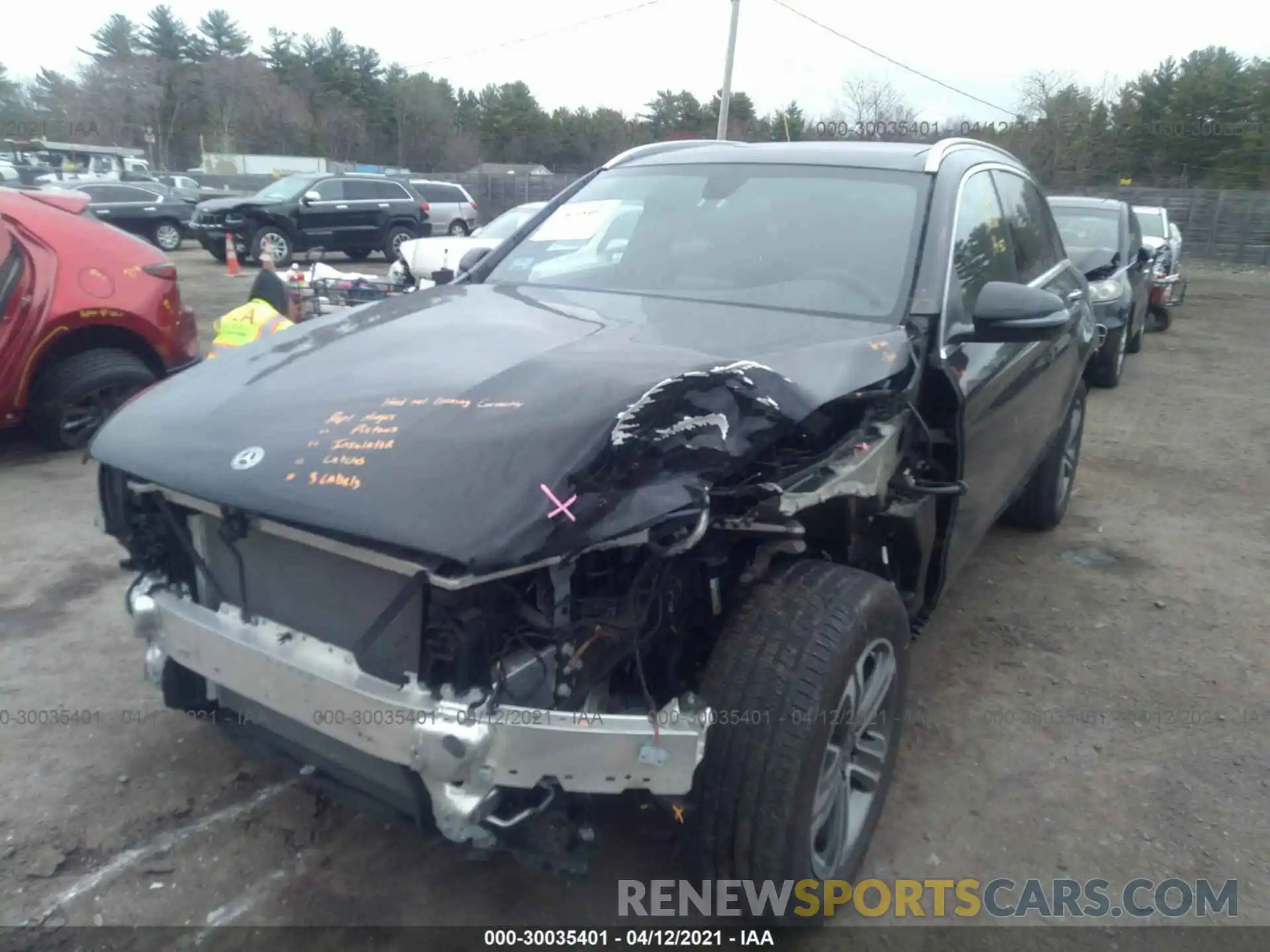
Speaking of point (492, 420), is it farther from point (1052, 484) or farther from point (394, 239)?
point (394, 239)

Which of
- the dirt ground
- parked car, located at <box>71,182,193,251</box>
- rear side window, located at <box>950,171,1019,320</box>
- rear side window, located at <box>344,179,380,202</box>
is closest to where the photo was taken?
the dirt ground

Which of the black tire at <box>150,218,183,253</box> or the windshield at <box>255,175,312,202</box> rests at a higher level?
the windshield at <box>255,175,312,202</box>

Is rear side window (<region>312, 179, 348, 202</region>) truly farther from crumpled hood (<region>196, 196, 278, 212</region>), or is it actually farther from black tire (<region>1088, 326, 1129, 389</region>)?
black tire (<region>1088, 326, 1129, 389</region>)

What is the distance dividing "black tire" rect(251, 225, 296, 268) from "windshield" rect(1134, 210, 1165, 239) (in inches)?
574

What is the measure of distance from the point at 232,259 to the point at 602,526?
16289 millimetres

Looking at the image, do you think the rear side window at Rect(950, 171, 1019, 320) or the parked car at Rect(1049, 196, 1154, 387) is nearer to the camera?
the rear side window at Rect(950, 171, 1019, 320)

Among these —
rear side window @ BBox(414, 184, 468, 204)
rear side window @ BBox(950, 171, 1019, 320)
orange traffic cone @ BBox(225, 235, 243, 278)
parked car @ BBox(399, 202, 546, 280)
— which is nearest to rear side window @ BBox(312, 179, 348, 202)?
orange traffic cone @ BBox(225, 235, 243, 278)

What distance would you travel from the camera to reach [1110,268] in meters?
9.12

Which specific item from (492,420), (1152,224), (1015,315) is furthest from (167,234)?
(492,420)

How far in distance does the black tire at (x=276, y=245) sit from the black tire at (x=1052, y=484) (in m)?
Result: 15.6

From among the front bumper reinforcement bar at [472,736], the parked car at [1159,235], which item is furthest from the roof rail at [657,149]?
the parked car at [1159,235]

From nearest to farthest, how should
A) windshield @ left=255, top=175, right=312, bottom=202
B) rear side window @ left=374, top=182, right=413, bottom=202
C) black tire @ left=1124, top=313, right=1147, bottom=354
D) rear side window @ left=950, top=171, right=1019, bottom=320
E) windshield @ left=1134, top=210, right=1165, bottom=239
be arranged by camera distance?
rear side window @ left=950, top=171, right=1019, bottom=320, black tire @ left=1124, top=313, right=1147, bottom=354, windshield @ left=1134, top=210, right=1165, bottom=239, windshield @ left=255, top=175, right=312, bottom=202, rear side window @ left=374, top=182, right=413, bottom=202

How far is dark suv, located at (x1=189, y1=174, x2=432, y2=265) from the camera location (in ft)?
57.8

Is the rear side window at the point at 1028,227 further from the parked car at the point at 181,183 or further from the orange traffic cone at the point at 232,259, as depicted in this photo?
the parked car at the point at 181,183
